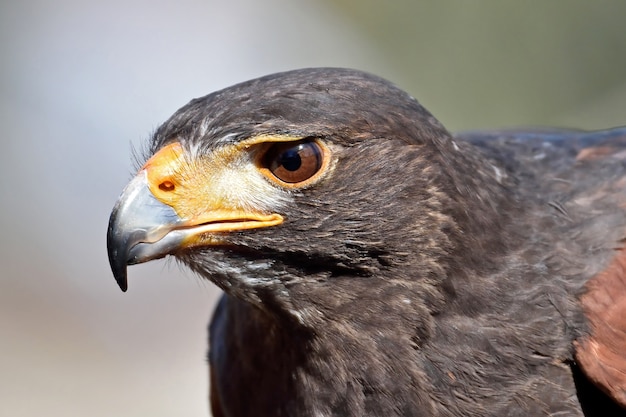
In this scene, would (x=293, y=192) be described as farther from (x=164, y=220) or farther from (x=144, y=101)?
(x=144, y=101)

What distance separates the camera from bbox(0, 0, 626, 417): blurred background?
404 inches

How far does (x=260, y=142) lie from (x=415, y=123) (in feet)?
1.91

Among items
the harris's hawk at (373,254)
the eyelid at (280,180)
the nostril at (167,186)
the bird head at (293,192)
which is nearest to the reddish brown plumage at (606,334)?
the harris's hawk at (373,254)

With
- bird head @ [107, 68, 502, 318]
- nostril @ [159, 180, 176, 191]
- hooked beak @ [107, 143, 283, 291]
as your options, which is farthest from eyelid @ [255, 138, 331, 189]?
nostril @ [159, 180, 176, 191]

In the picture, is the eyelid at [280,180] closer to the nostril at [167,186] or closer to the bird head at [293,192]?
the bird head at [293,192]

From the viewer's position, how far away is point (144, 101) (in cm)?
1238

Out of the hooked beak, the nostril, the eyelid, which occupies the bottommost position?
the hooked beak

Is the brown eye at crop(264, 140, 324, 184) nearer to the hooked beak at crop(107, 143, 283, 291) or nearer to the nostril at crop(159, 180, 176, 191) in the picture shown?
the hooked beak at crop(107, 143, 283, 291)

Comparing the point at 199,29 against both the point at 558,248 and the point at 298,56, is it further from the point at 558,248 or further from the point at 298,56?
the point at 558,248

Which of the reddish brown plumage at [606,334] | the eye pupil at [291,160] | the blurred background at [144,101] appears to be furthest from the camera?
the blurred background at [144,101]

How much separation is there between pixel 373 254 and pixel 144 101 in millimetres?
9807

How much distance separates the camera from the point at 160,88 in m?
12.7

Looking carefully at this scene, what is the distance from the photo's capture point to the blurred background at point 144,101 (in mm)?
10273

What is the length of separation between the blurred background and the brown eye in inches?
267
